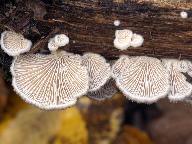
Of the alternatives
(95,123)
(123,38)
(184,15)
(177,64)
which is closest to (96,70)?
(123,38)

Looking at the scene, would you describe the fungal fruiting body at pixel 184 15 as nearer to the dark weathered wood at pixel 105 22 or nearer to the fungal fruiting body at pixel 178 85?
the dark weathered wood at pixel 105 22

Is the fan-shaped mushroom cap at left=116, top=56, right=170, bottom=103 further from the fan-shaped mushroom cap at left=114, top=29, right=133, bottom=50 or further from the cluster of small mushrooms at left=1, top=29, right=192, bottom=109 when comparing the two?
the fan-shaped mushroom cap at left=114, top=29, right=133, bottom=50

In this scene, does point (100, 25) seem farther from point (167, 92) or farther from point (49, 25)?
point (167, 92)

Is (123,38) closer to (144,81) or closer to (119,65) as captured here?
(119,65)

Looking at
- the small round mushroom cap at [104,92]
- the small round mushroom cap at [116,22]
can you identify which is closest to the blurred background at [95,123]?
the small round mushroom cap at [104,92]

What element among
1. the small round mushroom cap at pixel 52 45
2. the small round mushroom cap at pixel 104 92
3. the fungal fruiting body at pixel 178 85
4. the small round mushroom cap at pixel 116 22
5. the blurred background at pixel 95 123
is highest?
the small round mushroom cap at pixel 116 22
